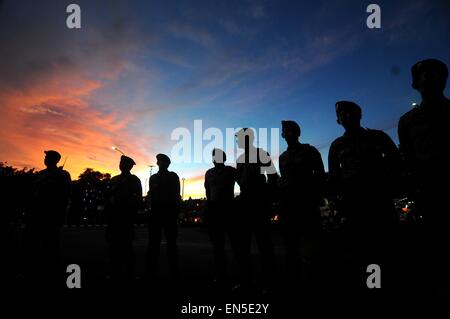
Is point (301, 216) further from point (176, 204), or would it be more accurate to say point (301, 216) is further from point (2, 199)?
point (2, 199)

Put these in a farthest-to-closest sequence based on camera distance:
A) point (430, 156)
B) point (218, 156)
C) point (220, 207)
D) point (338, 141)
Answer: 1. point (218, 156)
2. point (220, 207)
3. point (338, 141)
4. point (430, 156)

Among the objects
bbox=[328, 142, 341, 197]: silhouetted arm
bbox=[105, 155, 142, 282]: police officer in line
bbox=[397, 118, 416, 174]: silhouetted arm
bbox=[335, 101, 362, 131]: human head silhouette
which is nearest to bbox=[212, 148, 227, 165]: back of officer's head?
bbox=[105, 155, 142, 282]: police officer in line

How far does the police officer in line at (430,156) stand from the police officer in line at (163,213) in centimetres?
360

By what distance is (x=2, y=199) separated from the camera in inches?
400

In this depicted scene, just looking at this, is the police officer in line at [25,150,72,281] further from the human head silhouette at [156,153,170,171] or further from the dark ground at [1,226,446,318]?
the human head silhouette at [156,153,170,171]

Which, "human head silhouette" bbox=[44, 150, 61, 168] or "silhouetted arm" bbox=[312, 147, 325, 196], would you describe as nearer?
"silhouetted arm" bbox=[312, 147, 325, 196]

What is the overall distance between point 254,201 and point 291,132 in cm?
112

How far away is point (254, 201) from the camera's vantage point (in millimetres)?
3863

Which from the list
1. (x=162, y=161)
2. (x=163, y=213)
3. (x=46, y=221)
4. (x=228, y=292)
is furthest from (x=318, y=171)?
(x=46, y=221)

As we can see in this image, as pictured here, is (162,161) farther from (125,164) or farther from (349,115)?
(349,115)

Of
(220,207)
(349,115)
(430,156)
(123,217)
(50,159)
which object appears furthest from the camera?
(50,159)

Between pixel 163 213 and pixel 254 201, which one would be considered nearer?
pixel 254 201

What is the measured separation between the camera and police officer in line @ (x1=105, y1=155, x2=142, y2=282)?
14.6 ft

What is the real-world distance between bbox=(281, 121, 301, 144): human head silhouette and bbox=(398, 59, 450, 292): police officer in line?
140cm
